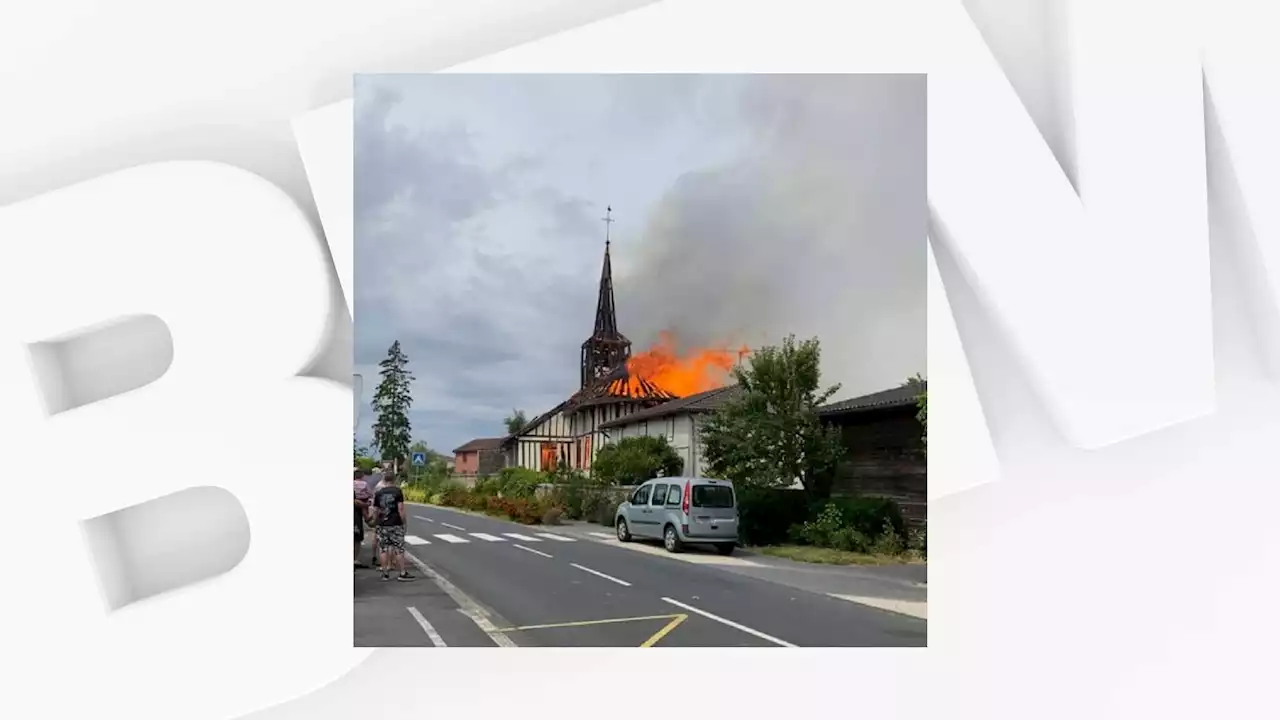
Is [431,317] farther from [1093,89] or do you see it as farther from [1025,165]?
[1093,89]

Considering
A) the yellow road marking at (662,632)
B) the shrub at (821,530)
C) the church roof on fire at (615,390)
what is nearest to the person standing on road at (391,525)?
the church roof on fire at (615,390)

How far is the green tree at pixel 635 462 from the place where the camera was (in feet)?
17.5

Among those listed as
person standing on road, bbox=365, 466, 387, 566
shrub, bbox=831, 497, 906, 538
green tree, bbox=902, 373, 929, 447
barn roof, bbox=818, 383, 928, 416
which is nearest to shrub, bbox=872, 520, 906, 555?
shrub, bbox=831, 497, 906, 538

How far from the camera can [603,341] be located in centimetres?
516

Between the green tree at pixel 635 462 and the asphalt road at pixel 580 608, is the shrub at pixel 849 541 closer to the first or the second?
the asphalt road at pixel 580 608

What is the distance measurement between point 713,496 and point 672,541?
304 mm

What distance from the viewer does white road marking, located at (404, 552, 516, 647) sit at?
17.2 ft

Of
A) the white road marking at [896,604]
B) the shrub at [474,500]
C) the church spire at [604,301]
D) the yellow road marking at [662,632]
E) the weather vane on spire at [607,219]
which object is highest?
the weather vane on spire at [607,219]

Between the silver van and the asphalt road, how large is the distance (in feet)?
0.50

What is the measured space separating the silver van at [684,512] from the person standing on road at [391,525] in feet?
3.56

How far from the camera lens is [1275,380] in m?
5.52

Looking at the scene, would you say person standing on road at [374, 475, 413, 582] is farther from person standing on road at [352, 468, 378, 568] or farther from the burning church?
the burning church

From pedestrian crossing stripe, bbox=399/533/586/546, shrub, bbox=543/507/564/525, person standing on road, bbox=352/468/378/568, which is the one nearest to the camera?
person standing on road, bbox=352/468/378/568

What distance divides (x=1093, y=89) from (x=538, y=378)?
3.08 metres
